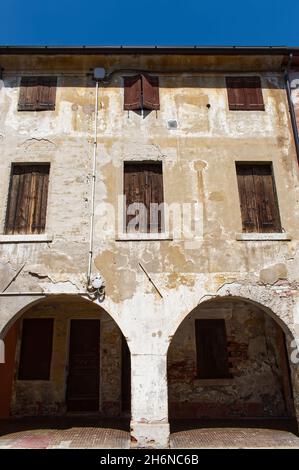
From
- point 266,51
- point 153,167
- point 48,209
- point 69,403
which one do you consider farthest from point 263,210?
point 69,403

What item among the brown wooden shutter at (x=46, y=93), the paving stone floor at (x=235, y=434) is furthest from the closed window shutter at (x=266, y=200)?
the brown wooden shutter at (x=46, y=93)

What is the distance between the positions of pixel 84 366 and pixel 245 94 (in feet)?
28.9

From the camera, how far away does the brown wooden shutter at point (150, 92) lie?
30.8 feet

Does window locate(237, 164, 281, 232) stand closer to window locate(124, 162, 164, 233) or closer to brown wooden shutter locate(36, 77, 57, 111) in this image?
window locate(124, 162, 164, 233)

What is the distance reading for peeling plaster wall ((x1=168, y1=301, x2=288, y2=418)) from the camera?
962cm

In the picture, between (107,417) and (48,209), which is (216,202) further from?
(107,417)

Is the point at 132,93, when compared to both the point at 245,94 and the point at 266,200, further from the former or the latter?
the point at 266,200

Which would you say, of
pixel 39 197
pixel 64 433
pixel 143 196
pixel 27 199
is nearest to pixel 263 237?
pixel 143 196

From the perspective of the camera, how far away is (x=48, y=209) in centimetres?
849

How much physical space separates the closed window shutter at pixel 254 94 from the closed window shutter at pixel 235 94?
0.14m

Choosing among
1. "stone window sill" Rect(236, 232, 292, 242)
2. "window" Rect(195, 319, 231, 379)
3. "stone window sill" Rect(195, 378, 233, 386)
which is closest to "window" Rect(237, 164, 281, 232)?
"stone window sill" Rect(236, 232, 292, 242)

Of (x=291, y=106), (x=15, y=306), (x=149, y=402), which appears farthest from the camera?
(x=291, y=106)

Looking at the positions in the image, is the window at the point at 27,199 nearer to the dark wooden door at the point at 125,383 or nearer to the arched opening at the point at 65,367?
the arched opening at the point at 65,367

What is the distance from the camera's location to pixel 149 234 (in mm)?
8297
